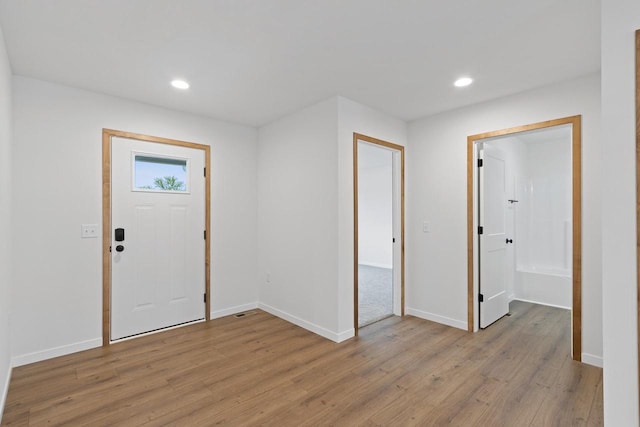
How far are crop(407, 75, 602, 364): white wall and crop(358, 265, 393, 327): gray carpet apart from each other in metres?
0.46

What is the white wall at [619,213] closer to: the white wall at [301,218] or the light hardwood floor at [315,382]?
the light hardwood floor at [315,382]

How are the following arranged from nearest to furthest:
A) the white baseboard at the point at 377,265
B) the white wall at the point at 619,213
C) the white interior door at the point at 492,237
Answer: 1. the white wall at the point at 619,213
2. the white interior door at the point at 492,237
3. the white baseboard at the point at 377,265

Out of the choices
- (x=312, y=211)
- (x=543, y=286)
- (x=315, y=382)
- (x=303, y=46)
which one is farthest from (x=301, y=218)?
(x=543, y=286)

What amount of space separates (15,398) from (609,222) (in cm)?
378

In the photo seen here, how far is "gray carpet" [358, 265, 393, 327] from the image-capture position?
3975mm

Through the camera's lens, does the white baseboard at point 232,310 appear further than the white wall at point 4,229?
Yes

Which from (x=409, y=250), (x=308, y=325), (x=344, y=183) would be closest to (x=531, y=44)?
(x=344, y=183)

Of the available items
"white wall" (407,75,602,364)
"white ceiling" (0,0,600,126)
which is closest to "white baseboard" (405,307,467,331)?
"white wall" (407,75,602,364)

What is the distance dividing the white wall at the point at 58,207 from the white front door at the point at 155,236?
0.17 meters

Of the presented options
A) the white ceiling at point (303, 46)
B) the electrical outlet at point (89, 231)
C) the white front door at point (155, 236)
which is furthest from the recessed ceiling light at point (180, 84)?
the electrical outlet at point (89, 231)

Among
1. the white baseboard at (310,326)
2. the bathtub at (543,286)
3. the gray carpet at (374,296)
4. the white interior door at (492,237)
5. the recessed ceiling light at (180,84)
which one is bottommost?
the gray carpet at (374,296)

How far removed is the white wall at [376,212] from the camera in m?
7.65

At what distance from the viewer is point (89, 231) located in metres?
3.02

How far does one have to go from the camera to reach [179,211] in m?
3.62
